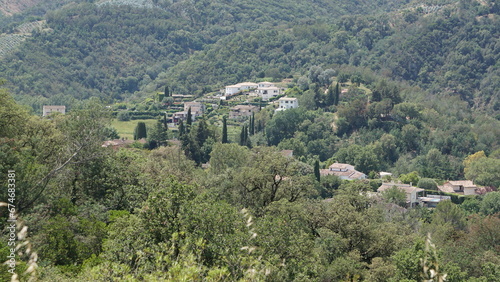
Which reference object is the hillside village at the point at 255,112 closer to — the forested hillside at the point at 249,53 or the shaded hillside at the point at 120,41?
the forested hillside at the point at 249,53

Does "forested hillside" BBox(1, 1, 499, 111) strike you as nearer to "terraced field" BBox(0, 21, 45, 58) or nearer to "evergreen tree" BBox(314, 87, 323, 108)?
"terraced field" BBox(0, 21, 45, 58)

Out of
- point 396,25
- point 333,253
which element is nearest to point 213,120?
point 333,253

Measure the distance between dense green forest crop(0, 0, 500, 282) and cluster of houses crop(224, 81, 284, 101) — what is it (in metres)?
3.07

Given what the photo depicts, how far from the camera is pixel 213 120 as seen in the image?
281ft

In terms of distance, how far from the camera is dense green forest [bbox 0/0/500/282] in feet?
65.6

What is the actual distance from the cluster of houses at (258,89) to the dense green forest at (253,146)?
10.1ft

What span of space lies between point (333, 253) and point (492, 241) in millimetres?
15483

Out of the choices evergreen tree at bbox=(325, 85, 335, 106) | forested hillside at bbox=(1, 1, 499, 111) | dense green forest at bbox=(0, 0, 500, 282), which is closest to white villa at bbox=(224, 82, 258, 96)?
dense green forest at bbox=(0, 0, 500, 282)

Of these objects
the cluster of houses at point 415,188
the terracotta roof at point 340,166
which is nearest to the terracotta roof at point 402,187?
the cluster of houses at point 415,188

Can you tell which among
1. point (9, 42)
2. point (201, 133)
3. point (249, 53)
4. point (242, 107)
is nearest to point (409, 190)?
point (201, 133)

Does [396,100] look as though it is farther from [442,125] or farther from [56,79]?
[56,79]

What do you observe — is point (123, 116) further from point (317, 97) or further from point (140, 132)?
point (317, 97)

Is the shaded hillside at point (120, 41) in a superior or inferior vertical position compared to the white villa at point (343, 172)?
superior

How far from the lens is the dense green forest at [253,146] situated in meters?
20.0
